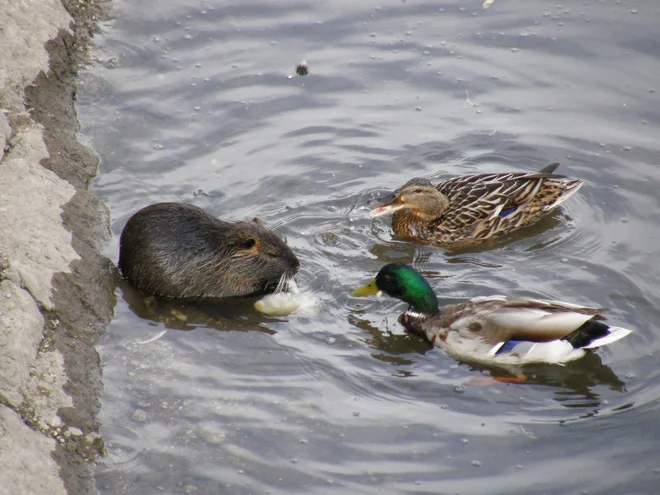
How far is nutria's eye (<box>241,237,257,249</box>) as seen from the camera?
7984 mm

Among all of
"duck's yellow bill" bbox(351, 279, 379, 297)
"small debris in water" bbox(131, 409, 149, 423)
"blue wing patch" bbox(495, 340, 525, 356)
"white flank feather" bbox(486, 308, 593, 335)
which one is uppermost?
"white flank feather" bbox(486, 308, 593, 335)

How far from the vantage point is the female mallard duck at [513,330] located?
6797mm

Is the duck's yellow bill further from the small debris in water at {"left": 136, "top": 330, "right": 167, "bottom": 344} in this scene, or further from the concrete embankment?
the concrete embankment

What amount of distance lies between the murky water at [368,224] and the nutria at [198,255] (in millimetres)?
242

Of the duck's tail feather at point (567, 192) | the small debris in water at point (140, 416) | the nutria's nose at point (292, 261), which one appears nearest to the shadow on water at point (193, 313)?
the nutria's nose at point (292, 261)

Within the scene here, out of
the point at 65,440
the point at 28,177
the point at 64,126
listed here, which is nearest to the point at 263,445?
the point at 65,440

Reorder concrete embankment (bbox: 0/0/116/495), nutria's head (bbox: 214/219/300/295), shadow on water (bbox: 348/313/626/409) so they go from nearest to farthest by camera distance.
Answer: concrete embankment (bbox: 0/0/116/495), shadow on water (bbox: 348/313/626/409), nutria's head (bbox: 214/219/300/295)

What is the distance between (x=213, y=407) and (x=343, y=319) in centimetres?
157

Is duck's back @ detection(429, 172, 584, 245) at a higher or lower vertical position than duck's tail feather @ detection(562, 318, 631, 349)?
higher

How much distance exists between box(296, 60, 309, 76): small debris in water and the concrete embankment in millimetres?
2494

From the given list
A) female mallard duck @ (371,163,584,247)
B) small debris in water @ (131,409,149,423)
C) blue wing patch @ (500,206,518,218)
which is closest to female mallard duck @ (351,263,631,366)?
female mallard duck @ (371,163,584,247)

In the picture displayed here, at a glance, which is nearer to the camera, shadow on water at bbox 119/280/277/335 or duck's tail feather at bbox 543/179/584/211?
shadow on water at bbox 119/280/277/335

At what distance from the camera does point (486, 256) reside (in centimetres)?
851

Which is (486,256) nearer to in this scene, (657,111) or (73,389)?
(657,111)
